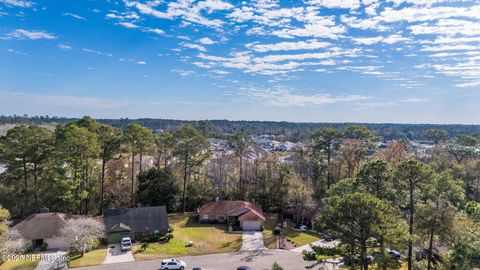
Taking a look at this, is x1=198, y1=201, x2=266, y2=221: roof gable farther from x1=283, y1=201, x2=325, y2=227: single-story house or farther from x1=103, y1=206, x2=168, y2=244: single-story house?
x1=103, y1=206, x2=168, y2=244: single-story house

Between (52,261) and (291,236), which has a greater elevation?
(52,261)

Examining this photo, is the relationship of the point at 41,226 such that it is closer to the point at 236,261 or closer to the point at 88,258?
the point at 88,258

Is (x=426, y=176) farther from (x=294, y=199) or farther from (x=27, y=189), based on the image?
(x=27, y=189)

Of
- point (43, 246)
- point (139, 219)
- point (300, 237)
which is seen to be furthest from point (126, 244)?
point (300, 237)

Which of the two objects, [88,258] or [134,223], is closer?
[88,258]

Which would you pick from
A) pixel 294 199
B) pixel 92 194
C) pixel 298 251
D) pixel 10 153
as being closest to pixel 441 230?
pixel 298 251
